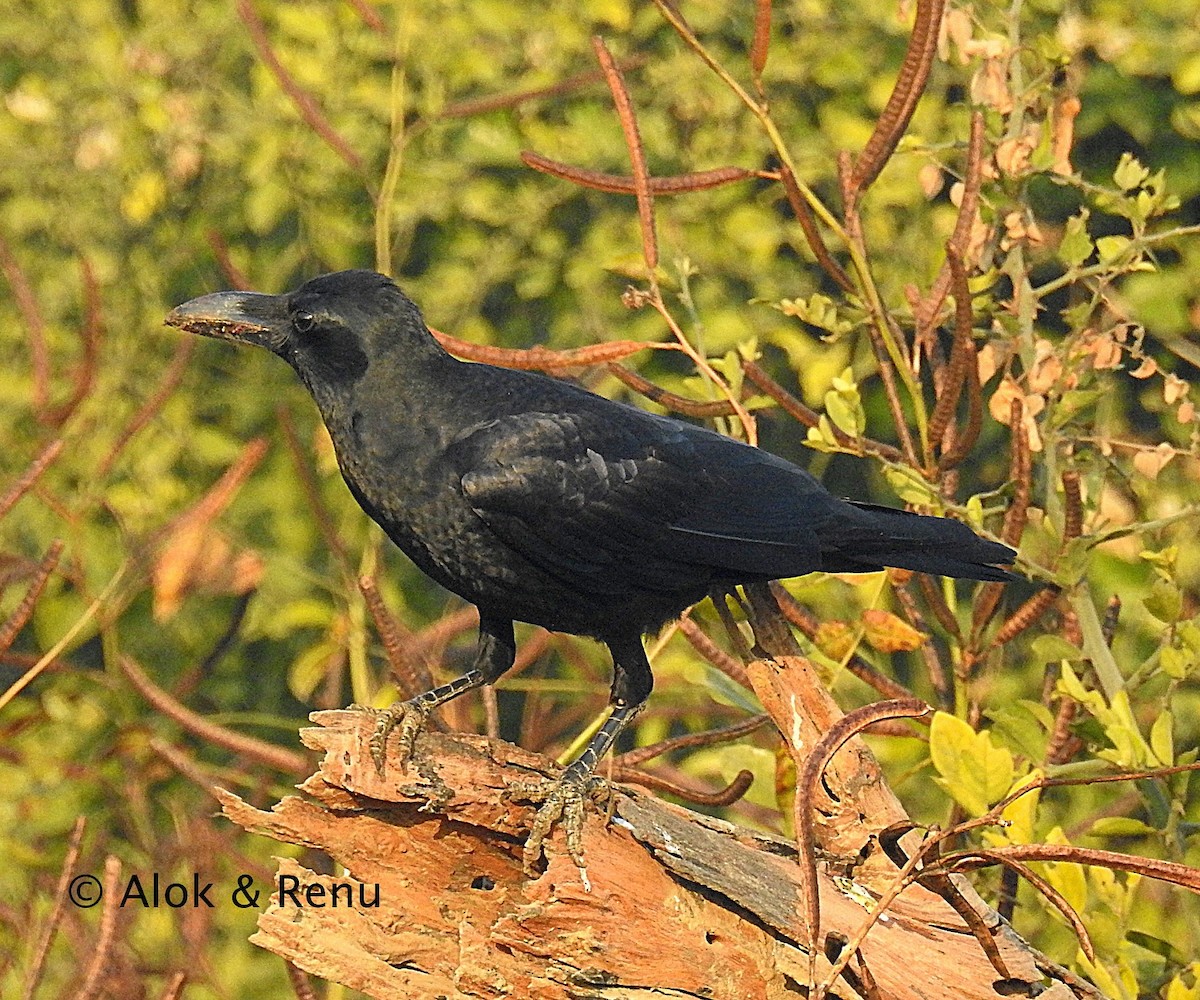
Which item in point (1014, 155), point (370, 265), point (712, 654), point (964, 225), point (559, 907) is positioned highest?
point (370, 265)

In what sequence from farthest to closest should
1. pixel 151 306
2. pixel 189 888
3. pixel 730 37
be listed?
pixel 151 306
pixel 730 37
pixel 189 888

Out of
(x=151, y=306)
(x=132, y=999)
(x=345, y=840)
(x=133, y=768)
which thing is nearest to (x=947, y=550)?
(x=345, y=840)

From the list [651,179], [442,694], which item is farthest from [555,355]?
[442,694]

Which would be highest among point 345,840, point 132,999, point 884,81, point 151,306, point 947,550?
point 884,81

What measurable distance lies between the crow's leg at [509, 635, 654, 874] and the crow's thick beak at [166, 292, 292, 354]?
77 cm

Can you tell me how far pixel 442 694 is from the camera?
285 centimetres

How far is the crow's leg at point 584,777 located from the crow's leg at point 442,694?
19cm

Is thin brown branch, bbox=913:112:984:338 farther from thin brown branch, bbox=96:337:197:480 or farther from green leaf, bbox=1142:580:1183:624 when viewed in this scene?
thin brown branch, bbox=96:337:197:480

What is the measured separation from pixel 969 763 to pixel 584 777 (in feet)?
1.95

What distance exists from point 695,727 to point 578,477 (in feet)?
6.70

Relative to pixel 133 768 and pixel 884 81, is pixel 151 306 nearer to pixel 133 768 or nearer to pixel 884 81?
pixel 133 768

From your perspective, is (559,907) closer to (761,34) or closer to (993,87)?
(761,34)

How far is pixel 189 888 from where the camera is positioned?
4.18m

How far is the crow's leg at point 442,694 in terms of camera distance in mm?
2443
